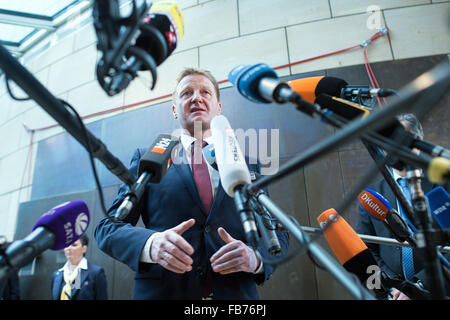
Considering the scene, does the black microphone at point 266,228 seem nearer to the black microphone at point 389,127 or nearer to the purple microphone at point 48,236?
the black microphone at point 389,127

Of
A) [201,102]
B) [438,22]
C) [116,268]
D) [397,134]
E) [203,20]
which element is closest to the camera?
[397,134]

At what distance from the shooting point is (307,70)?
210cm

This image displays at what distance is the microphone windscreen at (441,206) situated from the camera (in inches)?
25.7

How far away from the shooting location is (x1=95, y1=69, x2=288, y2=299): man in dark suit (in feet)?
2.37

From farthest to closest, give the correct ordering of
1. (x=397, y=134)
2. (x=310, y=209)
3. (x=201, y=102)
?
(x=310, y=209) → (x=201, y=102) → (x=397, y=134)

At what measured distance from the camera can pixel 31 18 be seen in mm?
3195

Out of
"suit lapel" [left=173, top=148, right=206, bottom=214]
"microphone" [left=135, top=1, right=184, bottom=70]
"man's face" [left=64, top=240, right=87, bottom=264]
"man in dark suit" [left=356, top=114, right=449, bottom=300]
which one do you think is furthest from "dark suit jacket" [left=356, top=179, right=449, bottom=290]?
"man's face" [left=64, top=240, right=87, bottom=264]

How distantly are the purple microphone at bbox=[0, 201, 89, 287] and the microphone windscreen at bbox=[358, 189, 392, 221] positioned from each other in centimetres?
78

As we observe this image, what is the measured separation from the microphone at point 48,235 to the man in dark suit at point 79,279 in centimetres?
177

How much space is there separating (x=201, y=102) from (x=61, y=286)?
7.09ft

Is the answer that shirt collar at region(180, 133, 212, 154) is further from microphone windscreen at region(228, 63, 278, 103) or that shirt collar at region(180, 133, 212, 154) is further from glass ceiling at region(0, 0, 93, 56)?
glass ceiling at region(0, 0, 93, 56)

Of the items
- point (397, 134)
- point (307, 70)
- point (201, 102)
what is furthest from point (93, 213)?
point (397, 134)

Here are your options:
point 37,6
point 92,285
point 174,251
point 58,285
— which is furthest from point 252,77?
point 37,6
